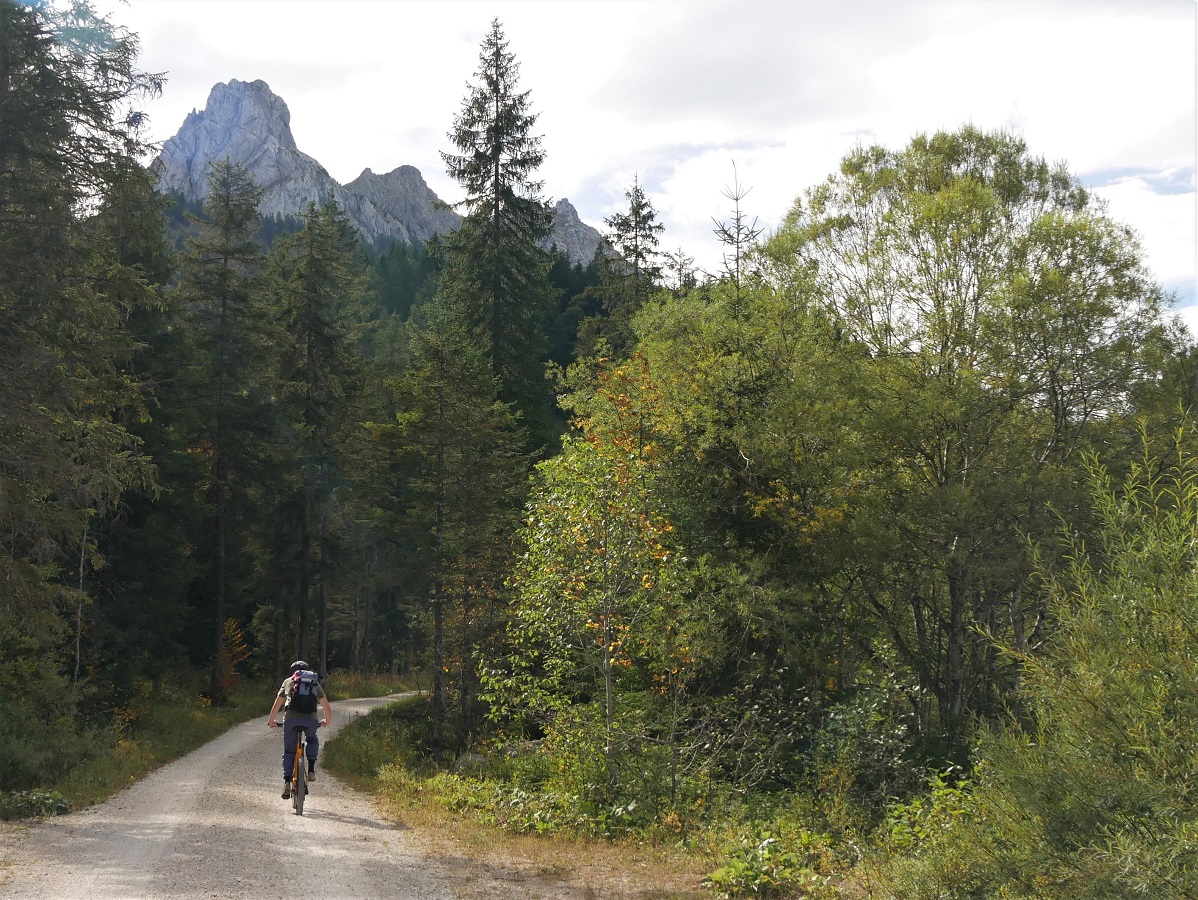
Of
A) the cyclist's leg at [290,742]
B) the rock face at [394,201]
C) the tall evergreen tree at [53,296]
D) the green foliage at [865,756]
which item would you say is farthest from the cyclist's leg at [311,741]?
the rock face at [394,201]

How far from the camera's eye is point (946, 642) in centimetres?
Answer: 2139

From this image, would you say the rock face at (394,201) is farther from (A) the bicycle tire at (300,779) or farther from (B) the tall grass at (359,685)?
(A) the bicycle tire at (300,779)

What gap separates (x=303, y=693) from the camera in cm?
1111

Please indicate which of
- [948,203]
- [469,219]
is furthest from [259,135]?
[948,203]

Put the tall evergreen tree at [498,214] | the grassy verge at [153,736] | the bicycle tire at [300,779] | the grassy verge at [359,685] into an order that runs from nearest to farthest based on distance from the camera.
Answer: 1. the bicycle tire at [300,779]
2. the grassy verge at [153,736]
3. the tall evergreen tree at [498,214]
4. the grassy verge at [359,685]

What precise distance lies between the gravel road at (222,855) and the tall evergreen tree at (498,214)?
19866 millimetres

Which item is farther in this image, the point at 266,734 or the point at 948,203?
the point at 266,734

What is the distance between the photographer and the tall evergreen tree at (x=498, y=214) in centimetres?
2998

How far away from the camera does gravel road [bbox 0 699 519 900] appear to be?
23.6 ft

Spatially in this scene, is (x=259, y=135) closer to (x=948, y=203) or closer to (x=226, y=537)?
(x=226, y=537)

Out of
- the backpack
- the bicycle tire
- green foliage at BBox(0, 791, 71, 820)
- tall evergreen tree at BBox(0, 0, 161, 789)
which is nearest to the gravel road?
the bicycle tire

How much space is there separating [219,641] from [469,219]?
52.9 feet

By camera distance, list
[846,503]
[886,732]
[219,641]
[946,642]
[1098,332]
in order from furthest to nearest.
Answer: [219,641]
[946,642]
[1098,332]
[846,503]
[886,732]

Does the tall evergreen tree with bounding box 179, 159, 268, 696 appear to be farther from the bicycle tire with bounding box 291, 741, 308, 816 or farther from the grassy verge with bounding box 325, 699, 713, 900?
the bicycle tire with bounding box 291, 741, 308, 816
